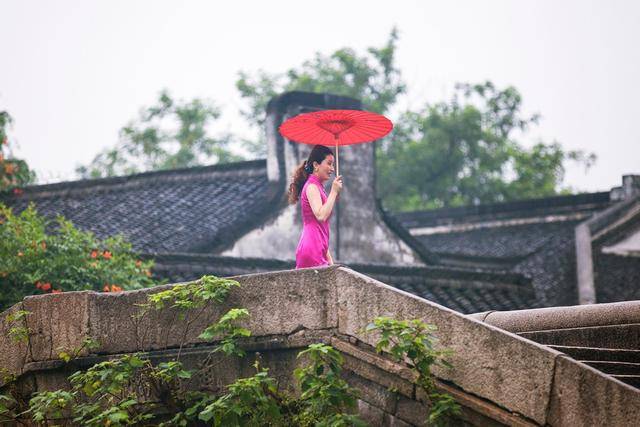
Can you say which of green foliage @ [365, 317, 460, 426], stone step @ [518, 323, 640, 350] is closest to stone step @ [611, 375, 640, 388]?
stone step @ [518, 323, 640, 350]

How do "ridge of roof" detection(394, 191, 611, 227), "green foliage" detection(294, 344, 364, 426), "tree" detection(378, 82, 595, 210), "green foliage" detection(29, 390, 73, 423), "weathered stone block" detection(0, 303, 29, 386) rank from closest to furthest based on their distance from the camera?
1. "green foliage" detection(294, 344, 364, 426)
2. "green foliage" detection(29, 390, 73, 423)
3. "weathered stone block" detection(0, 303, 29, 386)
4. "ridge of roof" detection(394, 191, 611, 227)
5. "tree" detection(378, 82, 595, 210)

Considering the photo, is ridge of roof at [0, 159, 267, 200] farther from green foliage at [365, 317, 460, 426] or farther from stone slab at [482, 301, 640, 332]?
green foliage at [365, 317, 460, 426]

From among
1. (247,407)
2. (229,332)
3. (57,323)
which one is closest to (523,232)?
(57,323)

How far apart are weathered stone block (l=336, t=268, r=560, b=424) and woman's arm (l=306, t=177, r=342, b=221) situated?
2.77 ft

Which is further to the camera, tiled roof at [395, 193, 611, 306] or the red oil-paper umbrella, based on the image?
tiled roof at [395, 193, 611, 306]

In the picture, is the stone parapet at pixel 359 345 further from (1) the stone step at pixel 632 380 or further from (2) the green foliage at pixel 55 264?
(2) the green foliage at pixel 55 264

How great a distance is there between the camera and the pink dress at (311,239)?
7629 millimetres

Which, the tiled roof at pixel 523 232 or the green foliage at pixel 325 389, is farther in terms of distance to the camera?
the tiled roof at pixel 523 232

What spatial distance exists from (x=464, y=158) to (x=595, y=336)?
84.6 ft

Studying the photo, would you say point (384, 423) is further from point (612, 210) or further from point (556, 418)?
point (612, 210)

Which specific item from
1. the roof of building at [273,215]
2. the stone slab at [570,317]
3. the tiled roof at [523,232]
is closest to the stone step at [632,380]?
the stone slab at [570,317]

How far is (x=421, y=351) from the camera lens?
6.18 m

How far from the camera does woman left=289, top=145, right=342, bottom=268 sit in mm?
7566

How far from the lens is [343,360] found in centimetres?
661
